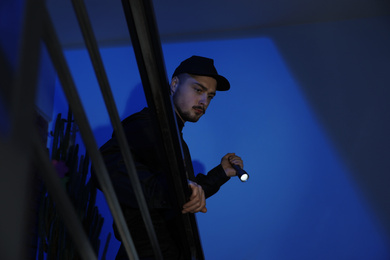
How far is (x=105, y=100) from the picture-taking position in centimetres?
57

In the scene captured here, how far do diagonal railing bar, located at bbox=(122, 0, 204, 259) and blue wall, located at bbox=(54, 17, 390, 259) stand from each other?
178 centimetres

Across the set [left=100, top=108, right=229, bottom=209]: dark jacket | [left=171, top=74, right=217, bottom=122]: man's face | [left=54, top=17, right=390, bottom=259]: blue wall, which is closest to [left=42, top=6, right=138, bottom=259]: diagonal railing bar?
[left=100, top=108, right=229, bottom=209]: dark jacket

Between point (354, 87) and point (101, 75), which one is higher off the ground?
point (354, 87)

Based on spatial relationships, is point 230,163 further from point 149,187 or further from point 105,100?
point 105,100

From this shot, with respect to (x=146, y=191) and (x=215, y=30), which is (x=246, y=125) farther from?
(x=146, y=191)

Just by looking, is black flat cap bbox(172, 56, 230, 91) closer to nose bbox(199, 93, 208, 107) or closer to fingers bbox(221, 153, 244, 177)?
nose bbox(199, 93, 208, 107)

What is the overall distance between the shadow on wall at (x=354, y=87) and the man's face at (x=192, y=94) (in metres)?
1.28

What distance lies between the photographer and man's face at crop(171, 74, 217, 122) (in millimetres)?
1737

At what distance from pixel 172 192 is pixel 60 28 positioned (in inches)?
97.9

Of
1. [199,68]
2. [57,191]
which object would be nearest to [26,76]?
[57,191]

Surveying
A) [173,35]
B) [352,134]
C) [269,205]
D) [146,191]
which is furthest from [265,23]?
[146,191]

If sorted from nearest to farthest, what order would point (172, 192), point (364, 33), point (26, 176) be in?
point (26, 176)
point (172, 192)
point (364, 33)

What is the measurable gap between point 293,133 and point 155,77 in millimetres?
2173

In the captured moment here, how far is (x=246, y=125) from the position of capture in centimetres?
279
